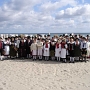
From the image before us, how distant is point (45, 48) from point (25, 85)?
5011 mm

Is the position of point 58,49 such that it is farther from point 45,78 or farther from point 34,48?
point 45,78

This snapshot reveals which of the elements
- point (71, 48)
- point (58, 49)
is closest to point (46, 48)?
point (58, 49)

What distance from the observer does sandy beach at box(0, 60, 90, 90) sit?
263 inches

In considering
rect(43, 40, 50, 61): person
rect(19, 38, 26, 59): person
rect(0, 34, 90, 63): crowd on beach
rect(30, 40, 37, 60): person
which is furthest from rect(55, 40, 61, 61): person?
rect(19, 38, 26, 59): person

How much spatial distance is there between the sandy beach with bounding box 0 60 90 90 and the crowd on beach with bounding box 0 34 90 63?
1.54 metres

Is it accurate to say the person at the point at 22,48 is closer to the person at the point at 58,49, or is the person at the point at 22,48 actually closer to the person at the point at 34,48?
the person at the point at 34,48

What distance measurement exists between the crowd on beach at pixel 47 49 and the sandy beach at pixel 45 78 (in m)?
1.54

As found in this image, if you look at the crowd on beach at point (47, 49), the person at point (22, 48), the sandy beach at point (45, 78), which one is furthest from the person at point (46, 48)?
the sandy beach at point (45, 78)

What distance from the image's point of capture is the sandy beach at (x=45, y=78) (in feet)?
21.9

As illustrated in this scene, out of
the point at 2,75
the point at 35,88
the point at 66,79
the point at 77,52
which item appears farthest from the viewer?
the point at 77,52

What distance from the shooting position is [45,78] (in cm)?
771

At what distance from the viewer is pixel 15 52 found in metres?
12.2

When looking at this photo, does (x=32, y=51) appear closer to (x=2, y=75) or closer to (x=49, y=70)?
(x=49, y=70)

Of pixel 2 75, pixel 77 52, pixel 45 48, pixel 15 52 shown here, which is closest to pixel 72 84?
pixel 2 75
